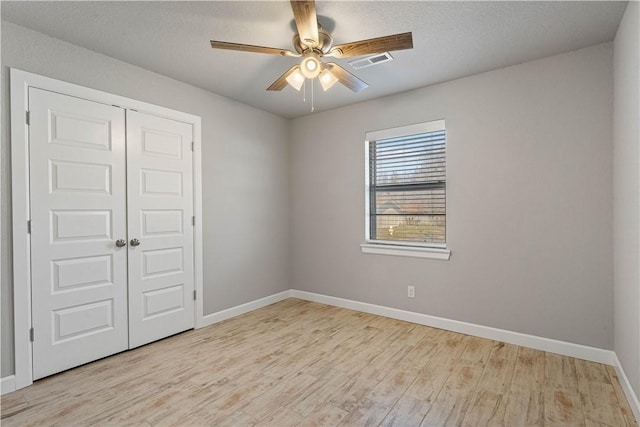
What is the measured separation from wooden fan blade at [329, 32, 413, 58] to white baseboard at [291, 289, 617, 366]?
2677 millimetres

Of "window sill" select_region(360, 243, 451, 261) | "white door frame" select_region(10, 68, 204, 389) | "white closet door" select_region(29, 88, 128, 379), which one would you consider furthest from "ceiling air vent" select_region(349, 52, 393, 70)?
"white door frame" select_region(10, 68, 204, 389)

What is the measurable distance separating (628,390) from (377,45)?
280 cm

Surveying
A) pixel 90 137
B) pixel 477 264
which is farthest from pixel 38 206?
pixel 477 264

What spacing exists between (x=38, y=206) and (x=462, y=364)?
11.6ft

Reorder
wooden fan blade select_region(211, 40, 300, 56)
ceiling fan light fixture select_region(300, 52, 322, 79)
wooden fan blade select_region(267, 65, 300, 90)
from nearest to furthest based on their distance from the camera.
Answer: wooden fan blade select_region(211, 40, 300, 56) → ceiling fan light fixture select_region(300, 52, 322, 79) → wooden fan blade select_region(267, 65, 300, 90)

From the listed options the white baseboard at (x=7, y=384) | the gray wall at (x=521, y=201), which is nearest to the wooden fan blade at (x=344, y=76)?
the gray wall at (x=521, y=201)

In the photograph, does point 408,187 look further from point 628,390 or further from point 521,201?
point 628,390

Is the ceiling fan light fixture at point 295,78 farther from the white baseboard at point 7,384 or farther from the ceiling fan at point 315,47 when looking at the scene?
the white baseboard at point 7,384

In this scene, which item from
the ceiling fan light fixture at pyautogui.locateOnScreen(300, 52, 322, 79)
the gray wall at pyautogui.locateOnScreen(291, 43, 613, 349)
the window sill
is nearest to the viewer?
the ceiling fan light fixture at pyautogui.locateOnScreen(300, 52, 322, 79)

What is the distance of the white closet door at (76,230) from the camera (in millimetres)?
2363

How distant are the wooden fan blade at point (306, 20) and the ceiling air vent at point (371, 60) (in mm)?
807

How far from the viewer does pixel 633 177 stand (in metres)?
1.93

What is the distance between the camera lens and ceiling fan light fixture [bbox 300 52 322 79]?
215cm

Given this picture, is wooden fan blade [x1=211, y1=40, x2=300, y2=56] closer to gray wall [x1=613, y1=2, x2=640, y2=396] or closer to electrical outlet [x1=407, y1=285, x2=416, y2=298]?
gray wall [x1=613, y1=2, x2=640, y2=396]
